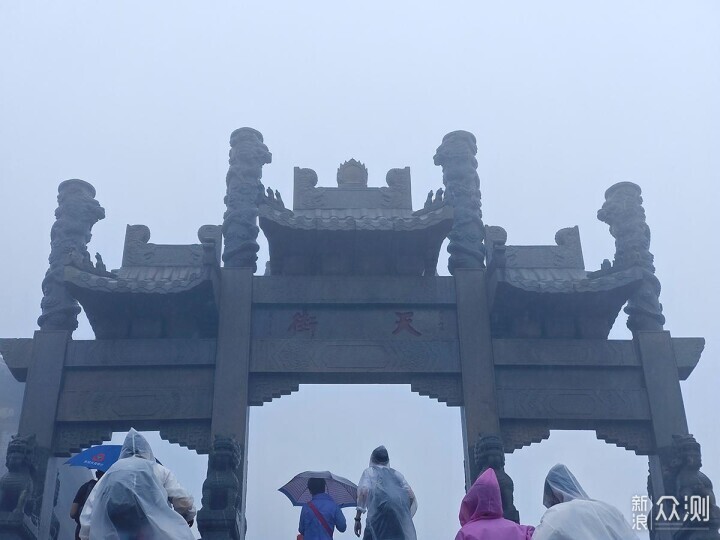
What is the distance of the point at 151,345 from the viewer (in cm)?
1012

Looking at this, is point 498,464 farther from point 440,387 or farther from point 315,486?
point 315,486

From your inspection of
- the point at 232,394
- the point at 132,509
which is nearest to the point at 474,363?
the point at 232,394

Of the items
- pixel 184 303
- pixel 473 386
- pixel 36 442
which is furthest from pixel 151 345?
pixel 473 386

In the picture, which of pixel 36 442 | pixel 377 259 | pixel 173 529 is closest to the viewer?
pixel 173 529

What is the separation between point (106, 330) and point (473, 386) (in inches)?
175

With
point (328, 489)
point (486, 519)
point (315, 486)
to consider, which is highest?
point (328, 489)

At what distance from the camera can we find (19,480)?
29.7ft

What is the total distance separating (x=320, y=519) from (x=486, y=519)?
9.55 feet

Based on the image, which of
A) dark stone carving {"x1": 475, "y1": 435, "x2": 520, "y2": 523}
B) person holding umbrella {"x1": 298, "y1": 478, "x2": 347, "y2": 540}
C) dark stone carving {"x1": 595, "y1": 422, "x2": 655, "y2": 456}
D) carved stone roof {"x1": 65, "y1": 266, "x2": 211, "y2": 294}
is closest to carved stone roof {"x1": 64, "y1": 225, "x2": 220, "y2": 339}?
carved stone roof {"x1": 65, "y1": 266, "x2": 211, "y2": 294}

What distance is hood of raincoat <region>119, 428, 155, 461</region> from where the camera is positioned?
14.8 ft

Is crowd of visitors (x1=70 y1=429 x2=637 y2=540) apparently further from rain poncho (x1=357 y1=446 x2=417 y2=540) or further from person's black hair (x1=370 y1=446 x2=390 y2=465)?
person's black hair (x1=370 y1=446 x2=390 y2=465)

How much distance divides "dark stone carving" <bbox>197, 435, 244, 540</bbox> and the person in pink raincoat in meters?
4.88

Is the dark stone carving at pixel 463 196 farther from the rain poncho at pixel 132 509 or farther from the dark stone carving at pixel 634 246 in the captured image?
the rain poncho at pixel 132 509

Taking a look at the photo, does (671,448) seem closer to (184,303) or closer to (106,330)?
(184,303)
